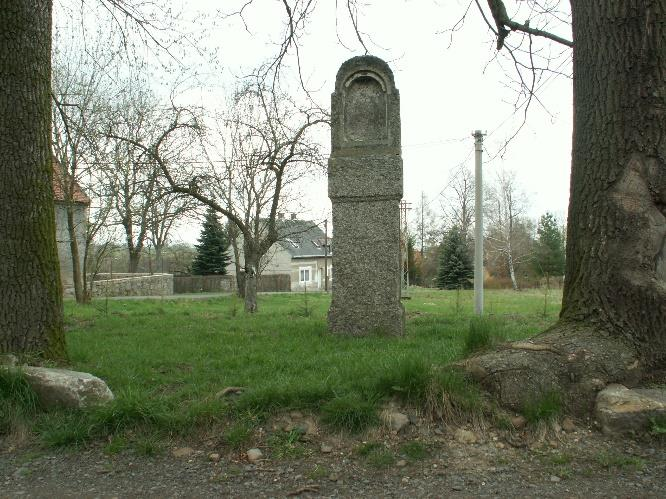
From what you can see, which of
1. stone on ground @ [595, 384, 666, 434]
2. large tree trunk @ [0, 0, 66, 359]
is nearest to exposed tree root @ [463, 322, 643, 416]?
stone on ground @ [595, 384, 666, 434]

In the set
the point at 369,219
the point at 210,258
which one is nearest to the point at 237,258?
the point at 210,258

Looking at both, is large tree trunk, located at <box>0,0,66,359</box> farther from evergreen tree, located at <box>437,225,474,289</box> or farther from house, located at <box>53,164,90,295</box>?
evergreen tree, located at <box>437,225,474,289</box>

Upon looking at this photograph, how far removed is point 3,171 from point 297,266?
177 feet

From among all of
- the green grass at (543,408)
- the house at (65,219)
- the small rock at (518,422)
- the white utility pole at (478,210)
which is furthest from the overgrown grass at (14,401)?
the white utility pole at (478,210)

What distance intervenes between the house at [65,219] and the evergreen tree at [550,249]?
3184 centimetres

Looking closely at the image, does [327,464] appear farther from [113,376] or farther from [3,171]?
[3,171]

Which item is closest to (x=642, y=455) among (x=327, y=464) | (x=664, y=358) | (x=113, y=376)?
(x=664, y=358)

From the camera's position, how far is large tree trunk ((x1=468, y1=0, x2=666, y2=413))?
13.3ft

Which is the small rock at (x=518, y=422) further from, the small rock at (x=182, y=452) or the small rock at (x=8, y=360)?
the small rock at (x=8, y=360)

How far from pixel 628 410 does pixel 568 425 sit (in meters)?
0.40

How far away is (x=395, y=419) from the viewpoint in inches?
149

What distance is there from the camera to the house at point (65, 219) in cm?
1700

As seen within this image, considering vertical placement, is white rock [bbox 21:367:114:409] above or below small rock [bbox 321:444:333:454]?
above

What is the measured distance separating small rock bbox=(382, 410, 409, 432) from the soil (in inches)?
2.0
